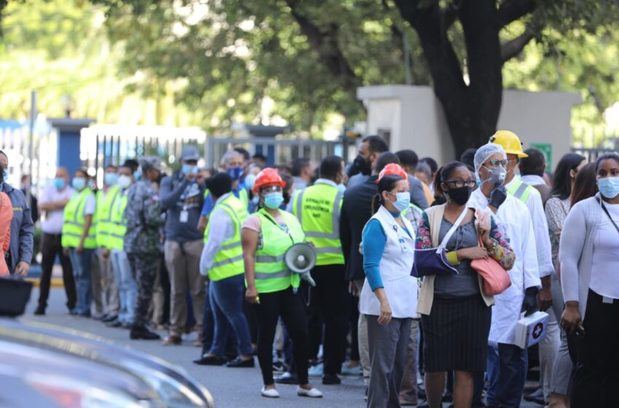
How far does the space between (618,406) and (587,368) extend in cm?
31

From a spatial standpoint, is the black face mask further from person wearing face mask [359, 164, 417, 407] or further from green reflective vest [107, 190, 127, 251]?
green reflective vest [107, 190, 127, 251]

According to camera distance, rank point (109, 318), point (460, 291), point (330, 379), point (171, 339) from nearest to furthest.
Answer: point (460, 291)
point (330, 379)
point (171, 339)
point (109, 318)

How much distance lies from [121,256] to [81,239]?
1307mm

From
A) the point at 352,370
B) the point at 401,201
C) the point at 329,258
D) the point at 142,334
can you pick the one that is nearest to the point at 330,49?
the point at 142,334

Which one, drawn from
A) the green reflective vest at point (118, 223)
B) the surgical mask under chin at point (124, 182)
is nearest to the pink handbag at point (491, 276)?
the green reflective vest at point (118, 223)

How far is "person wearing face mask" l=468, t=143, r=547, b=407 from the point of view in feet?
33.1

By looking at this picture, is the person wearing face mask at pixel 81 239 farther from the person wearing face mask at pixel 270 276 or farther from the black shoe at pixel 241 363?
the person wearing face mask at pixel 270 276

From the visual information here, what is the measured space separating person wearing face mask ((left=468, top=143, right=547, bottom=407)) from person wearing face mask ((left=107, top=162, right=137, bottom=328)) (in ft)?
28.4

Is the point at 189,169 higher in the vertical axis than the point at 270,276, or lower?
higher

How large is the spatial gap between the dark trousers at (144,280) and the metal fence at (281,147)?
4120 millimetres

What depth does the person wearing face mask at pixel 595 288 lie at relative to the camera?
9.65 meters

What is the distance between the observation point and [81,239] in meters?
19.7

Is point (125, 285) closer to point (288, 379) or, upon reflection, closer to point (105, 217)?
point (105, 217)

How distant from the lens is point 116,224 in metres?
18.7
